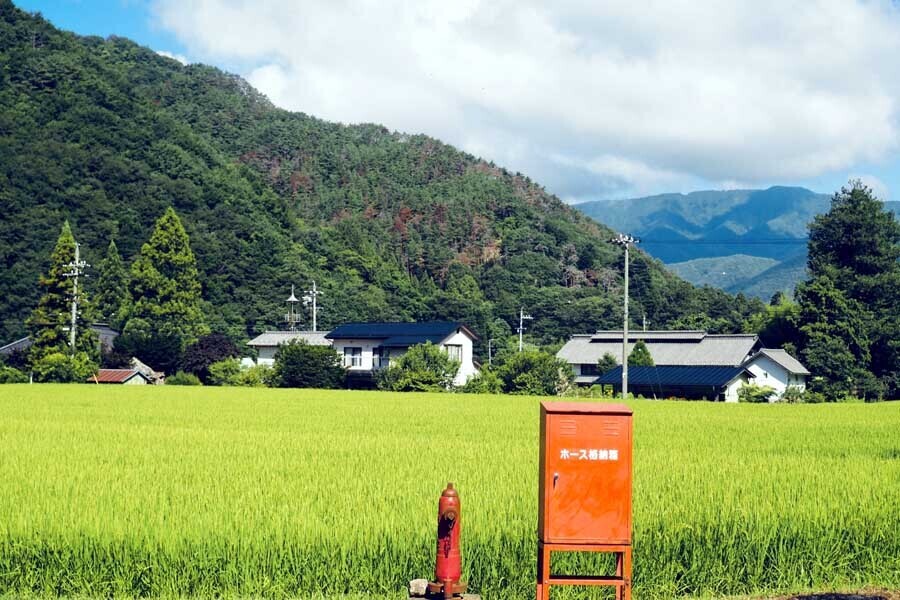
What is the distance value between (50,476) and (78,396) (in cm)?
2283

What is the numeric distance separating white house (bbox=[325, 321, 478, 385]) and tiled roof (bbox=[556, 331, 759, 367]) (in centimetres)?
642

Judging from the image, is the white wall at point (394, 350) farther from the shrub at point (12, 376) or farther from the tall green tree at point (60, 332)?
the shrub at point (12, 376)

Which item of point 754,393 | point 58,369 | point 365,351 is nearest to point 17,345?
point 58,369

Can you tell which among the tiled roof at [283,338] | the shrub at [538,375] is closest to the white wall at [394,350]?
the tiled roof at [283,338]

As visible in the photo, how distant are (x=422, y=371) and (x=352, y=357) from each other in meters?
10.9

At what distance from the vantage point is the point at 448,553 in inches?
255

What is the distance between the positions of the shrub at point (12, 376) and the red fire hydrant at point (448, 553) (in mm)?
44373

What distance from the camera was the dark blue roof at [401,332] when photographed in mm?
54031

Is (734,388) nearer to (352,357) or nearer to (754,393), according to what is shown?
(754,393)

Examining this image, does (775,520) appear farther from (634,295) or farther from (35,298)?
(634,295)

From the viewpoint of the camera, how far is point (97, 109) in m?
75.4

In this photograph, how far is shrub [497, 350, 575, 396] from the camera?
4450 centimetres

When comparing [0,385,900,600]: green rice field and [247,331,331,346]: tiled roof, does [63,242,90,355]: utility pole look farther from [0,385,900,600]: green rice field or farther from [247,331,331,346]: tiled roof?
[0,385,900,600]: green rice field

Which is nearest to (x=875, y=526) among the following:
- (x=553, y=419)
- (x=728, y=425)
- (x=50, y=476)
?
(x=553, y=419)
